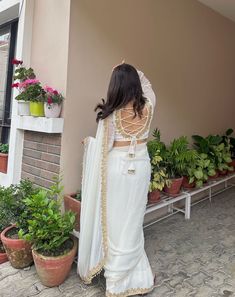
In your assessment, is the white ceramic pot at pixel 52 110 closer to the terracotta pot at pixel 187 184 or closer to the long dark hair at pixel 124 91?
the long dark hair at pixel 124 91

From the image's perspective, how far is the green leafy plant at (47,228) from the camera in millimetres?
1841

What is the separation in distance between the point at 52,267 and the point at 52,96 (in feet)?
4.41

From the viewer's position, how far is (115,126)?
1819 millimetres

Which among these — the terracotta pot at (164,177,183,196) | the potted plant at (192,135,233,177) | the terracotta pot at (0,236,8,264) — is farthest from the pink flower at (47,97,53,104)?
the potted plant at (192,135,233,177)

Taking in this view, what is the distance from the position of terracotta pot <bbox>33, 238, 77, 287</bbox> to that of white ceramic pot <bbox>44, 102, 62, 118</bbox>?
43.5 inches


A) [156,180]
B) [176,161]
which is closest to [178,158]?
[176,161]

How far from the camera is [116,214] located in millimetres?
1831

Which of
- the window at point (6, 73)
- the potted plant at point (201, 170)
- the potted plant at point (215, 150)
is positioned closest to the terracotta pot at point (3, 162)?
the window at point (6, 73)

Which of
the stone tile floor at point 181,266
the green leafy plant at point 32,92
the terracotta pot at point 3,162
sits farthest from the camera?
the terracotta pot at point 3,162

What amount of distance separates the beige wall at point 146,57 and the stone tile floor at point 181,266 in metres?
0.83

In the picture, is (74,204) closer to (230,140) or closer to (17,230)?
(17,230)

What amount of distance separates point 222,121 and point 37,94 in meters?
3.41

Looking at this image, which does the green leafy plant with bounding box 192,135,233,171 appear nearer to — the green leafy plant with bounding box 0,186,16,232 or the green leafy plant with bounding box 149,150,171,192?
the green leafy plant with bounding box 149,150,171,192

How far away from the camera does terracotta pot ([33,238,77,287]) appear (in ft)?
6.03
